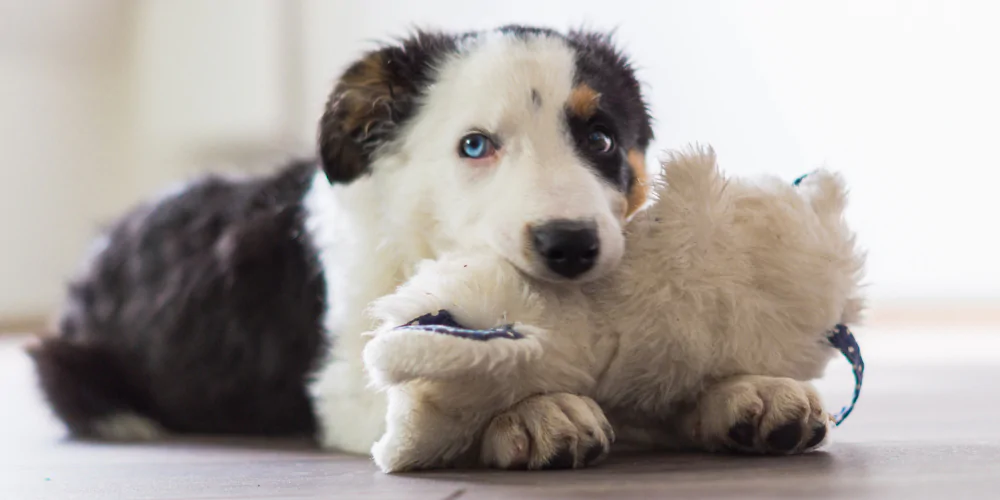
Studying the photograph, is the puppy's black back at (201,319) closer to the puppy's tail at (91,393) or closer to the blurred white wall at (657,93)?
the puppy's tail at (91,393)

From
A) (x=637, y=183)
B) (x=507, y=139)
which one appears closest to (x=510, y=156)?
(x=507, y=139)

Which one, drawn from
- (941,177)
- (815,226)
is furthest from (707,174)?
(941,177)

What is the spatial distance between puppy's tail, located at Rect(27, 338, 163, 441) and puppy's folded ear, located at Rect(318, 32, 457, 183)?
825 mm

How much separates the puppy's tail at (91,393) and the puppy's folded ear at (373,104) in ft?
2.71

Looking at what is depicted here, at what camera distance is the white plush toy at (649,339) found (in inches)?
53.3

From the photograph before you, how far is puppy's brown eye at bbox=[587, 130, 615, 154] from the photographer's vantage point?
178cm

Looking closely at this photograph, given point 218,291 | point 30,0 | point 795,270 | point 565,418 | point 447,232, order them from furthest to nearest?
point 30,0 → point 218,291 → point 447,232 → point 795,270 → point 565,418

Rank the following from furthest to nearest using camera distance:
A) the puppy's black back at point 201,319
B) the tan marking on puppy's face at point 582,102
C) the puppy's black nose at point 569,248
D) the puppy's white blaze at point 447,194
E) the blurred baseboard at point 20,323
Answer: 1. the blurred baseboard at point 20,323
2. the puppy's black back at point 201,319
3. the tan marking on puppy's face at point 582,102
4. the puppy's white blaze at point 447,194
5. the puppy's black nose at point 569,248

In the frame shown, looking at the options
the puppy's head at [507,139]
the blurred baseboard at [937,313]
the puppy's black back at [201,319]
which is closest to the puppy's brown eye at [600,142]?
the puppy's head at [507,139]

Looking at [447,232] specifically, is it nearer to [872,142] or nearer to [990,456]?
[990,456]

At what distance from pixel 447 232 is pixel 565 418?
0.53 meters

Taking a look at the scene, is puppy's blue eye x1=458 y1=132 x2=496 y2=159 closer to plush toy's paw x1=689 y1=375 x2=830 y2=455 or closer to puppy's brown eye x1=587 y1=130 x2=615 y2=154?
puppy's brown eye x1=587 y1=130 x2=615 y2=154

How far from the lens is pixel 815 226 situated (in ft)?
5.13

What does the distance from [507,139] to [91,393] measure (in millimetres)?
1244
